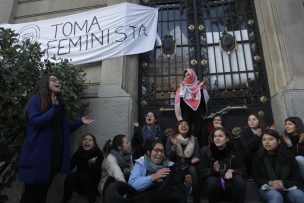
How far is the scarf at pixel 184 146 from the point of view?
560cm

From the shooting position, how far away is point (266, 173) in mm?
4992

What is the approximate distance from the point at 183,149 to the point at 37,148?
256 centimetres

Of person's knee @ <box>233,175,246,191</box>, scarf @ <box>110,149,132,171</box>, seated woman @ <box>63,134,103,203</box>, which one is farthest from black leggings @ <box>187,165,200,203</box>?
seated woman @ <box>63,134,103,203</box>

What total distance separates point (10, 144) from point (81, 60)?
382cm

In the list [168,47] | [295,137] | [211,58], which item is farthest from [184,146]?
[168,47]

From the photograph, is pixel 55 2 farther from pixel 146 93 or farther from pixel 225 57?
pixel 225 57

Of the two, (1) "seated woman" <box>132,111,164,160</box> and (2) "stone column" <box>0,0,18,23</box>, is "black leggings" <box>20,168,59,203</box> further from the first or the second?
(2) "stone column" <box>0,0,18,23</box>

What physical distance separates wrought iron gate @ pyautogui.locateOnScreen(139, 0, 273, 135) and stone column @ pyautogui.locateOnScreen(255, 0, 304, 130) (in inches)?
13.2

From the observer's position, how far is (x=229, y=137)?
5.23 metres

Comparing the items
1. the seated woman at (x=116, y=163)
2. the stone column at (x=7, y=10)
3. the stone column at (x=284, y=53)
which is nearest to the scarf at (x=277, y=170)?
the seated woman at (x=116, y=163)

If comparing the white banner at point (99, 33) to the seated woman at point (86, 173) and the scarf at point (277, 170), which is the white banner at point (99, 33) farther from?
the scarf at point (277, 170)

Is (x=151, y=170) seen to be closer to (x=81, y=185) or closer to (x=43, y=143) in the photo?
(x=43, y=143)

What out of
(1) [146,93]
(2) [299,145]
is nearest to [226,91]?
(1) [146,93]

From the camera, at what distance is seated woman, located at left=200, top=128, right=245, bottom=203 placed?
469cm
